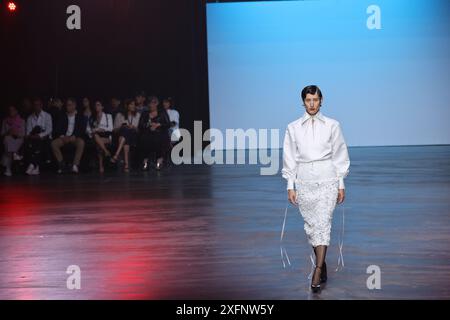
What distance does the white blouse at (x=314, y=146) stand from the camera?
15.4ft

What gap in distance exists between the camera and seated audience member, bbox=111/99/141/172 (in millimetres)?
13016

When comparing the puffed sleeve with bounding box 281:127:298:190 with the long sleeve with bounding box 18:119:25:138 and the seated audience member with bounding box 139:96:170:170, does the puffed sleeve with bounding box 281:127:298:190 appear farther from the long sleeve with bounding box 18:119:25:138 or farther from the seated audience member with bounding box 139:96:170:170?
the long sleeve with bounding box 18:119:25:138

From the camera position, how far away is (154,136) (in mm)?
12734

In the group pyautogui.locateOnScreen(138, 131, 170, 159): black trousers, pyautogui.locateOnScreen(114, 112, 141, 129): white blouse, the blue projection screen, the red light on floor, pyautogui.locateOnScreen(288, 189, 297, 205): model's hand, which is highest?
the red light on floor

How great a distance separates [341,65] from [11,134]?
7199mm

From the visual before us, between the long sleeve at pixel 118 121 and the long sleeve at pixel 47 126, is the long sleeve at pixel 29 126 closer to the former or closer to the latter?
the long sleeve at pixel 47 126

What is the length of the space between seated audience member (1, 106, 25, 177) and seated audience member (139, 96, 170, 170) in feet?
5.87

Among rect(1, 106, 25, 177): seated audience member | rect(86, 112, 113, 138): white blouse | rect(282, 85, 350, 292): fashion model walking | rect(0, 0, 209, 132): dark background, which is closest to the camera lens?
rect(282, 85, 350, 292): fashion model walking

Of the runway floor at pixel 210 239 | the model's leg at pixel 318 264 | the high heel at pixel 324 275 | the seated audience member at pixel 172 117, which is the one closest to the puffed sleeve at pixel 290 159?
the model's leg at pixel 318 264

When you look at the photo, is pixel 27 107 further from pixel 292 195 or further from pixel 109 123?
pixel 292 195

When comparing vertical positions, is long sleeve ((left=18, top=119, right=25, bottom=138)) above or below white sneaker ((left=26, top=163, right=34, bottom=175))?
above

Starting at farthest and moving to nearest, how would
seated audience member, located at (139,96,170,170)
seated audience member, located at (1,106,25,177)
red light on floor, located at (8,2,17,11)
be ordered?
red light on floor, located at (8,2,17,11) < seated audience member, located at (1,106,25,177) < seated audience member, located at (139,96,170,170)

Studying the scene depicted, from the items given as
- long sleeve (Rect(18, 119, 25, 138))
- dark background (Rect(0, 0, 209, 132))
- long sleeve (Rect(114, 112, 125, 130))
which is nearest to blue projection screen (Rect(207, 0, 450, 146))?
dark background (Rect(0, 0, 209, 132))

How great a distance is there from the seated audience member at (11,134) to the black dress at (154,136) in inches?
69.9
